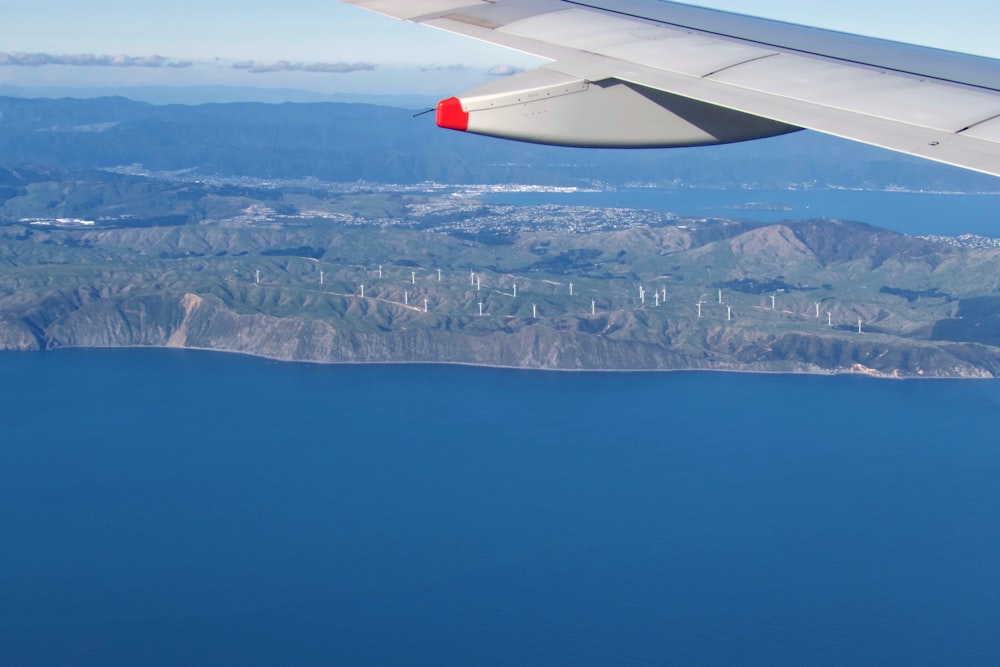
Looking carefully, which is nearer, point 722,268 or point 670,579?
point 670,579

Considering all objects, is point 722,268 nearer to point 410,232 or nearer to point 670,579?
point 410,232

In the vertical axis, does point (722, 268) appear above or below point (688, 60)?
below

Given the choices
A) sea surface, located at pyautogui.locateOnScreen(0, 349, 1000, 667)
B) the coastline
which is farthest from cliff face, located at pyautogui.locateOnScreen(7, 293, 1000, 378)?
sea surface, located at pyautogui.locateOnScreen(0, 349, 1000, 667)

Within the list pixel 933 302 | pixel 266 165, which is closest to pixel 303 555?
pixel 933 302

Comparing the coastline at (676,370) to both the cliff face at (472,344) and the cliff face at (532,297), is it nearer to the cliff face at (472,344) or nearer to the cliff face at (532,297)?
the cliff face at (472,344)

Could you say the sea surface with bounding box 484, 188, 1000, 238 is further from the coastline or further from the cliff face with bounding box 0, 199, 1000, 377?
the coastline

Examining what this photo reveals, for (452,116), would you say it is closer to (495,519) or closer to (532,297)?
(495,519)
